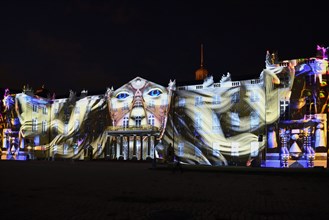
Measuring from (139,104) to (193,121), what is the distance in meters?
8.65

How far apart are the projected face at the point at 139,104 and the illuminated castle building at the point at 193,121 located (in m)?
0.13

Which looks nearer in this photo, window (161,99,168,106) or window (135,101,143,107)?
window (161,99,168,106)

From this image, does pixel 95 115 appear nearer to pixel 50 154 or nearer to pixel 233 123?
pixel 50 154

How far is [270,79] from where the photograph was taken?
4119 centimetres

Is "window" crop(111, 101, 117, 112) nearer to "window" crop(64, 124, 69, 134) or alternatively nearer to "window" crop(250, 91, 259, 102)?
"window" crop(64, 124, 69, 134)

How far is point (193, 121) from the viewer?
46.6m

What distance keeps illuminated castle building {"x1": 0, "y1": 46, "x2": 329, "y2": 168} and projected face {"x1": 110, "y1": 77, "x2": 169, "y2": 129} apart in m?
0.13

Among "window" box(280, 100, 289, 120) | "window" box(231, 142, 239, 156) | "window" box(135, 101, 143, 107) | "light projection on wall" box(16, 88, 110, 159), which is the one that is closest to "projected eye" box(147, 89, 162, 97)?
"window" box(135, 101, 143, 107)

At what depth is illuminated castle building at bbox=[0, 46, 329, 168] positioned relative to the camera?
3888 centimetres

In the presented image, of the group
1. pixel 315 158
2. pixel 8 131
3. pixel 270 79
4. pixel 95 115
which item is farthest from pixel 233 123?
pixel 8 131

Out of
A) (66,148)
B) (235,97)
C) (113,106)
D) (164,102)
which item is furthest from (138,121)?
(235,97)

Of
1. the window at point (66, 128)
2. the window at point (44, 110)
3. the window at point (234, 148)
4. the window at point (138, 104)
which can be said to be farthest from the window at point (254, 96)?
the window at point (44, 110)

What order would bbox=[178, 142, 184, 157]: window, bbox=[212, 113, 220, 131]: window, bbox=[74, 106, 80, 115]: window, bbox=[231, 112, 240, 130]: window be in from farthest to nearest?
1. bbox=[74, 106, 80, 115]: window
2. bbox=[178, 142, 184, 157]: window
3. bbox=[212, 113, 220, 131]: window
4. bbox=[231, 112, 240, 130]: window

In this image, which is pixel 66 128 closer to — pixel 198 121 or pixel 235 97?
pixel 198 121
